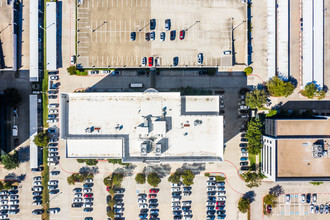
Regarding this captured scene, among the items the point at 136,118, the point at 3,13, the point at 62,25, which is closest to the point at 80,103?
the point at 136,118

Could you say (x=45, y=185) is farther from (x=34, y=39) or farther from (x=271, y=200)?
(x=271, y=200)

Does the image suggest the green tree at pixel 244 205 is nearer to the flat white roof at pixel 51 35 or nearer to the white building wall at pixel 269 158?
the white building wall at pixel 269 158

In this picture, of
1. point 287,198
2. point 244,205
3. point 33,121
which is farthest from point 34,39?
point 287,198

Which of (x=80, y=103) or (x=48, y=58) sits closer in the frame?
(x=80, y=103)

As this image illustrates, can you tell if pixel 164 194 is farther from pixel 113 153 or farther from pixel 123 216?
pixel 113 153

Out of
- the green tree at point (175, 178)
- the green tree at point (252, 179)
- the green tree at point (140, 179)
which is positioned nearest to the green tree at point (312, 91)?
the green tree at point (252, 179)

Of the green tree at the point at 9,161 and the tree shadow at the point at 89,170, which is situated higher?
the green tree at the point at 9,161

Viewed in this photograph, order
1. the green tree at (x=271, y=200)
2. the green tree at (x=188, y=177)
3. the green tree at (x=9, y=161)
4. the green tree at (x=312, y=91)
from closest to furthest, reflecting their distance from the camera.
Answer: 1. the green tree at (x=312, y=91)
2. the green tree at (x=9, y=161)
3. the green tree at (x=188, y=177)
4. the green tree at (x=271, y=200)
